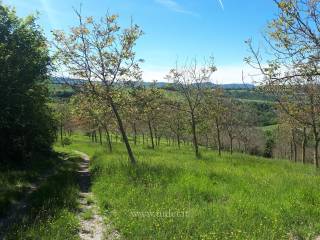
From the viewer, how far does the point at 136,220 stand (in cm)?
994

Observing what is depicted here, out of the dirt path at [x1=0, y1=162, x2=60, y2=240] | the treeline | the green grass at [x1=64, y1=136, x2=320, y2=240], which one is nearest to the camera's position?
the green grass at [x1=64, y1=136, x2=320, y2=240]

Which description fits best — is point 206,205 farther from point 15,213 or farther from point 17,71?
point 17,71

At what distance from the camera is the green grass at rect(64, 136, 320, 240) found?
365 inches

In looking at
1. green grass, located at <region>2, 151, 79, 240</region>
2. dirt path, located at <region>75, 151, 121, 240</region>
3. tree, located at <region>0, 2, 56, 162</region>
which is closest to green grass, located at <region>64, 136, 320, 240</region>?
dirt path, located at <region>75, 151, 121, 240</region>

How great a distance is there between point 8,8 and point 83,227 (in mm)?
13481

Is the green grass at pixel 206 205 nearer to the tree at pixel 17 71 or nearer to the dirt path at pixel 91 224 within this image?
the dirt path at pixel 91 224

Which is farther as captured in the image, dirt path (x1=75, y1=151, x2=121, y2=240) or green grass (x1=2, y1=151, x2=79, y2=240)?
dirt path (x1=75, y1=151, x2=121, y2=240)

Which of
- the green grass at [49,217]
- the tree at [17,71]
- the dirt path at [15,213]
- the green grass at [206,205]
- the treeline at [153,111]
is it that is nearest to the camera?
the green grass at [49,217]

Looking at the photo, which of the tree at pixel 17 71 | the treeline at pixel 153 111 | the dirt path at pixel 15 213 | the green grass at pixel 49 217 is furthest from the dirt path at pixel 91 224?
the treeline at pixel 153 111

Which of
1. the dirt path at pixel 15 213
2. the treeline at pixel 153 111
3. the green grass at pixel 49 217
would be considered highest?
the treeline at pixel 153 111

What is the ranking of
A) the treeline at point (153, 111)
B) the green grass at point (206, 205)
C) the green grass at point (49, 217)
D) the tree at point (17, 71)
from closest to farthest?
the green grass at point (49, 217) → the green grass at point (206, 205) → the tree at point (17, 71) → the treeline at point (153, 111)

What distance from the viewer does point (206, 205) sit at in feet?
37.4

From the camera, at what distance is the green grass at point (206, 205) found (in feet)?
30.4

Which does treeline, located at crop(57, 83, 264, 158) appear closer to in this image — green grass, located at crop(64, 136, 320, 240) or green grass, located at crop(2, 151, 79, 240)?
green grass, located at crop(64, 136, 320, 240)
